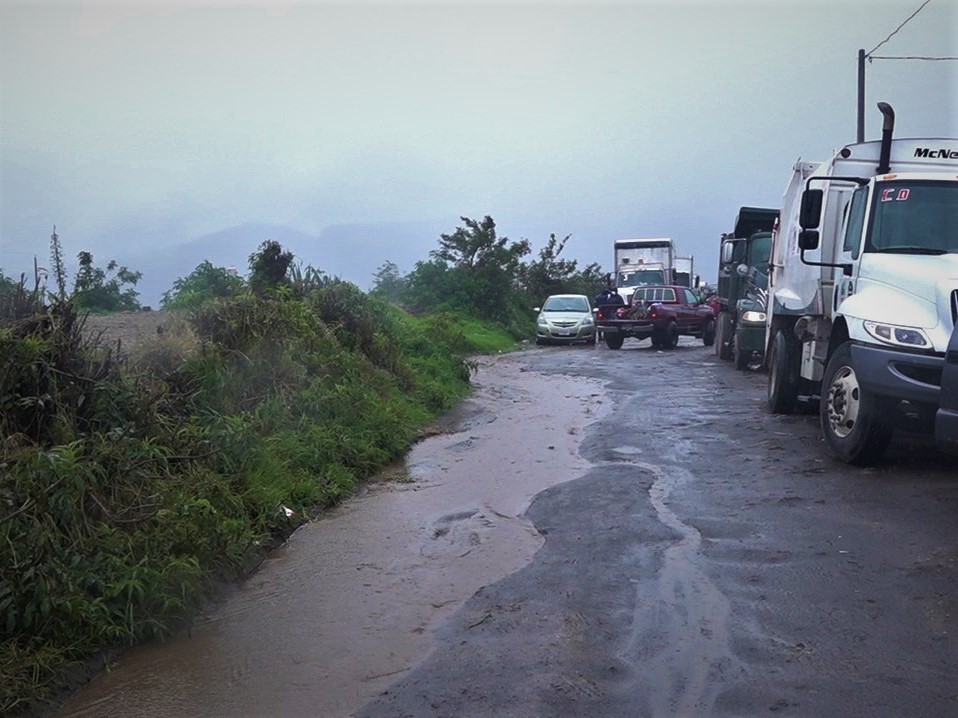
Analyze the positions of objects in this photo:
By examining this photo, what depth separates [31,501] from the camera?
5.42 m

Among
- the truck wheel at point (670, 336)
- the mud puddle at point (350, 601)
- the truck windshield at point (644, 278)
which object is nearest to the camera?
the mud puddle at point (350, 601)

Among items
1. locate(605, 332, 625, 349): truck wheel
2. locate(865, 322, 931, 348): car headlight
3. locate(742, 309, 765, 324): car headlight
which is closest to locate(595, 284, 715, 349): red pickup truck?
locate(605, 332, 625, 349): truck wheel

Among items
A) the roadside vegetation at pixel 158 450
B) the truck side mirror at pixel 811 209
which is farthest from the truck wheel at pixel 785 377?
the roadside vegetation at pixel 158 450

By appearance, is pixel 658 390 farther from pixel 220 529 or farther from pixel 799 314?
pixel 220 529

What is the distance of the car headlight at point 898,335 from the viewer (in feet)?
26.6

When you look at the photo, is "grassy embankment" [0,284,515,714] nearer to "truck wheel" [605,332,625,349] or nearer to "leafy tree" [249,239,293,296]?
"leafy tree" [249,239,293,296]

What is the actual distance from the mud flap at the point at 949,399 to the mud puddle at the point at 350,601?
3047 mm

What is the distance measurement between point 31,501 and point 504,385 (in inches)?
540

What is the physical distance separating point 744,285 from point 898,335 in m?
12.3

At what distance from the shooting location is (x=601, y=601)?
5.65 metres

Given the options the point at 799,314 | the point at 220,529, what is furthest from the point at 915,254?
the point at 220,529

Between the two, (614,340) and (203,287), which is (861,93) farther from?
(203,287)

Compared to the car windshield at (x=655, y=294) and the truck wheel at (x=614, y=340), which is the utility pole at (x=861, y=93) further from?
the truck wheel at (x=614, y=340)

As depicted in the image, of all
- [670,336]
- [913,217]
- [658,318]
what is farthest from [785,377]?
[670,336]
